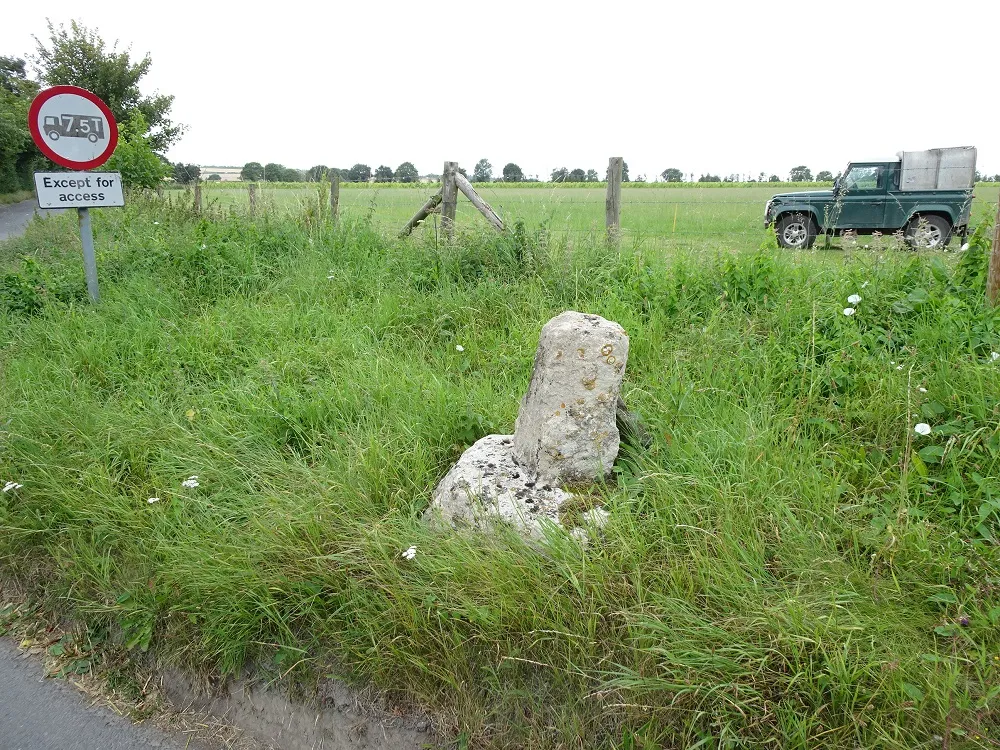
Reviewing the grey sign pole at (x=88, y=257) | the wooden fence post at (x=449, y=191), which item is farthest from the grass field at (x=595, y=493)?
the wooden fence post at (x=449, y=191)

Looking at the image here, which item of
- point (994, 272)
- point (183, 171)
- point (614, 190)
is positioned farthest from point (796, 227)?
point (183, 171)

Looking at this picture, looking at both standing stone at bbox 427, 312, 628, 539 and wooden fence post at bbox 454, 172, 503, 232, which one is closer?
standing stone at bbox 427, 312, 628, 539

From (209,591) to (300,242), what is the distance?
208 inches

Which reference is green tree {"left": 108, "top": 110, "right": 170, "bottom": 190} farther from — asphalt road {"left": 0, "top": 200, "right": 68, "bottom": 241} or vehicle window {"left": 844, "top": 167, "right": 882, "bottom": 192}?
vehicle window {"left": 844, "top": 167, "right": 882, "bottom": 192}

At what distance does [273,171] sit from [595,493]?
9.67 metres

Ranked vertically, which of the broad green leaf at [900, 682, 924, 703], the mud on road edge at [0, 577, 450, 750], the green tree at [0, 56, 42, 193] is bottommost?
the mud on road edge at [0, 577, 450, 750]

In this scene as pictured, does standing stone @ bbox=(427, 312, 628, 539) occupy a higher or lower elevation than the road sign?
lower

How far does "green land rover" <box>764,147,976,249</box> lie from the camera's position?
11719 mm

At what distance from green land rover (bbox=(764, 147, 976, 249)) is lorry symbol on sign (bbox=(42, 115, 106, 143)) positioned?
398 inches

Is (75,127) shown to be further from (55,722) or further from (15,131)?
(15,131)

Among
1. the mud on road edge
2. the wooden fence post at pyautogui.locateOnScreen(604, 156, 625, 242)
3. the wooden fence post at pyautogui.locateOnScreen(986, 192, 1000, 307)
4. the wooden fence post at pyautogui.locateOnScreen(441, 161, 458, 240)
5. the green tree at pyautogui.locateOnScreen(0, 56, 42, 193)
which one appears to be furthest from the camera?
the green tree at pyautogui.locateOnScreen(0, 56, 42, 193)

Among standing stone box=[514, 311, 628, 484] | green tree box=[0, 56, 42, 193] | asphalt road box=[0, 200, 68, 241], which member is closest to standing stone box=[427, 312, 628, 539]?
standing stone box=[514, 311, 628, 484]

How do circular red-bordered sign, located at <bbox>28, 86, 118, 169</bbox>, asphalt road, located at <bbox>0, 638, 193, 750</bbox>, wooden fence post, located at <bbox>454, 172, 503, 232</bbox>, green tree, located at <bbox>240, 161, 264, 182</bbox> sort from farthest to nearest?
green tree, located at <bbox>240, 161, 264, 182</bbox>
wooden fence post, located at <bbox>454, 172, 503, 232</bbox>
circular red-bordered sign, located at <bbox>28, 86, 118, 169</bbox>
asphalt road, located at <bbox>0, 638, 193, 750</bbox>

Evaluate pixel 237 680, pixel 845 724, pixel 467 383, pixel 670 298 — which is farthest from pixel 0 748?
pixel 670 298
